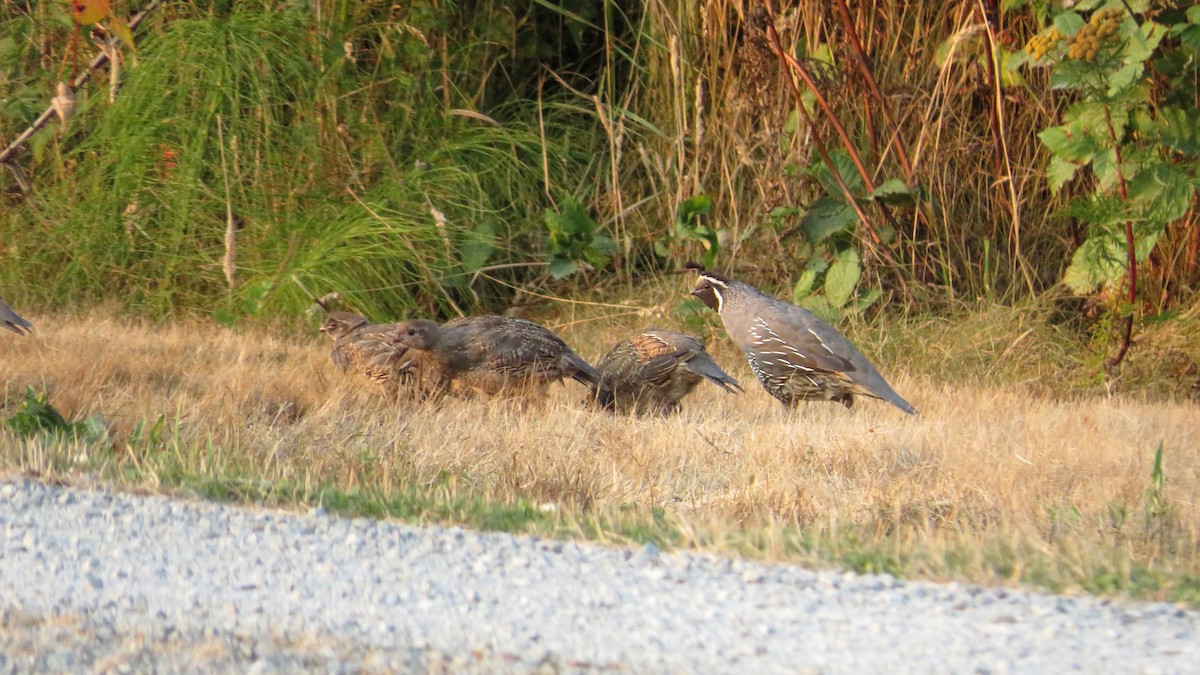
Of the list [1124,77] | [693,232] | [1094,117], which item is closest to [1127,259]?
[1094,117]

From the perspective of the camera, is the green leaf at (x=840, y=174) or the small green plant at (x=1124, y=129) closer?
the small green plant at (x=1124, y=129)

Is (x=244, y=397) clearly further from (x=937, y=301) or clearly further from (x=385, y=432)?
(x=937, y=301)

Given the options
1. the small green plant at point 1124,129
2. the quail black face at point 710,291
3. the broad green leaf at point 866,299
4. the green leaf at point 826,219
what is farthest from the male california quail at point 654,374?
the small green plant at point 1124,129

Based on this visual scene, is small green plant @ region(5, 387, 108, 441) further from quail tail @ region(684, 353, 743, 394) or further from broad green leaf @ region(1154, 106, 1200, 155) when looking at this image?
broad green leaf @ region(1154, 106, 1200, 155)

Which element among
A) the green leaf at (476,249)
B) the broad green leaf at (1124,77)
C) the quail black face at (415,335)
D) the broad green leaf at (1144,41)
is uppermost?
the broad green leaf at (1144,41)

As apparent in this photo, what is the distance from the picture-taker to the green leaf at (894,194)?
9320mm

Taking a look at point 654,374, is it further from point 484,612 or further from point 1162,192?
point 484,612

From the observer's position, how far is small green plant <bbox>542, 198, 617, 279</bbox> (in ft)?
32.9

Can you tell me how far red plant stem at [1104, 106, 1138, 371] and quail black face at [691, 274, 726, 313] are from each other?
7.55ft

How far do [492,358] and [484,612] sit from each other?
13.8 ft

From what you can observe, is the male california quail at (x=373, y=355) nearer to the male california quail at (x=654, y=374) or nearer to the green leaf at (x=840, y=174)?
the male california quail at (x=654, y=374)

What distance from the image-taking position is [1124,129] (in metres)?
8.38

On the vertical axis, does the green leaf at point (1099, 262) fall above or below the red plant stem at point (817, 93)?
below

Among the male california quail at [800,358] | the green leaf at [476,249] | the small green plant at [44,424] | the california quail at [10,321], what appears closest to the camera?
the small green plant at [44,424]
